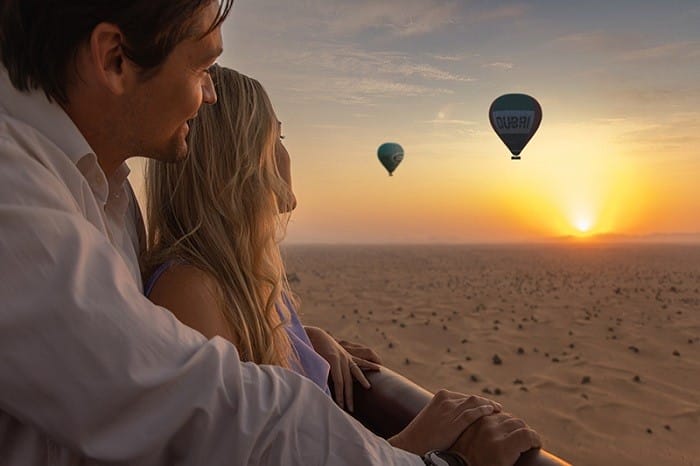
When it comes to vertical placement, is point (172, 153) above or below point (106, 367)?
above

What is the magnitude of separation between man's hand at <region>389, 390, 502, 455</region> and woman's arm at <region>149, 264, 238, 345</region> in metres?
0.48

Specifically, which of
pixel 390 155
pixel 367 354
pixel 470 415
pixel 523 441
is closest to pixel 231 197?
pixel 367 354

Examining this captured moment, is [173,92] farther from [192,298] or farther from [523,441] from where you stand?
[523,441]

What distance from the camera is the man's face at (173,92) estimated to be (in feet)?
3.81

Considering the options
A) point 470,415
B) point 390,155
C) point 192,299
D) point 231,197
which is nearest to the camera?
point 470,415

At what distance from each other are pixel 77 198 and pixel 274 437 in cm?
41

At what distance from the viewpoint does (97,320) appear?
806 millimetres

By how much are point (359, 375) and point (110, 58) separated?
42.1 inches

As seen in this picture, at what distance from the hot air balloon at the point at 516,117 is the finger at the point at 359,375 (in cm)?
2003

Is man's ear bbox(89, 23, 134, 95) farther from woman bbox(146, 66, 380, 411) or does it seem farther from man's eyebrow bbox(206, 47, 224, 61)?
woman bbox(146, 66, 380, 411)

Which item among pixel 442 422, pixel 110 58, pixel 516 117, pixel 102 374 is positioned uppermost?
pixel 516 117

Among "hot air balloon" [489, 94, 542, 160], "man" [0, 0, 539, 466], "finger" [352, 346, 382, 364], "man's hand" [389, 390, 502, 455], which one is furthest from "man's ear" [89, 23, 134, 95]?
"hot air balloon" [489, 94, 542, 160]

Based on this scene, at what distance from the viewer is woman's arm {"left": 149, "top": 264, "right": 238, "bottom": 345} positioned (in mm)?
1568

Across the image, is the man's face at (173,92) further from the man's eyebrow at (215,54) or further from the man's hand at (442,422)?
the man's hand at (442,422)
